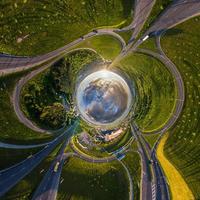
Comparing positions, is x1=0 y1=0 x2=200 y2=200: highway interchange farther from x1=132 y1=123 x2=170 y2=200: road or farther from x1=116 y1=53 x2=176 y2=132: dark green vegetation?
x1=116 y1=53 x2=176 y2=132: dark green vegetation

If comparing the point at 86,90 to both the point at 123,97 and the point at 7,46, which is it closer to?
the point at 123,97

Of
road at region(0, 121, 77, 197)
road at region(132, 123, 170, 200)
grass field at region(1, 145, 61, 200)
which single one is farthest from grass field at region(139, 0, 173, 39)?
grass field at region(1, 145, 61, 200)

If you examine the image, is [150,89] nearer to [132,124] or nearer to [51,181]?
[132,124]

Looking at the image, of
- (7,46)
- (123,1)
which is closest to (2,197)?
(7,46)

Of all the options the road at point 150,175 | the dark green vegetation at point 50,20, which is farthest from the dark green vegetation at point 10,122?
the road at point 150,175

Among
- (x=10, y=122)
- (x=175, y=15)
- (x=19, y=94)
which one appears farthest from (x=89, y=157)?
(x=175, y=15)

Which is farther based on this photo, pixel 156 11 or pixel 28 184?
pixel 28 184
